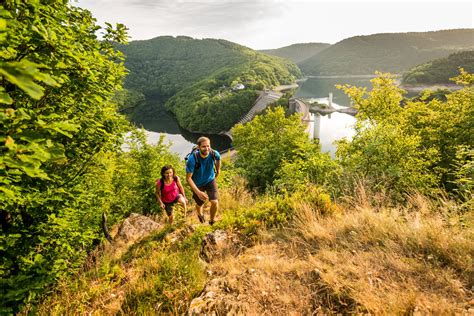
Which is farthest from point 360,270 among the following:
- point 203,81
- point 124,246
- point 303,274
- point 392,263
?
point 203,81

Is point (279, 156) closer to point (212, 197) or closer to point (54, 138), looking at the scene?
point (212, 197)

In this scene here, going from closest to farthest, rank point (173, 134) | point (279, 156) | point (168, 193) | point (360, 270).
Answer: point (360, 270) < point (168, 193) < point (279, 156) < point (173, 134)

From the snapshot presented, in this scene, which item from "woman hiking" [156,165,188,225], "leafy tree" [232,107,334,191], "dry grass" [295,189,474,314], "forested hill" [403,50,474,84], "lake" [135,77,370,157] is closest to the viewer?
"dry grass" [295,189,474,314]

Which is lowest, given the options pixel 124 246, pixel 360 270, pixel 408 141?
pixel 124 246

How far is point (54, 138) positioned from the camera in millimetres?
3514

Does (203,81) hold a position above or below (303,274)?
above

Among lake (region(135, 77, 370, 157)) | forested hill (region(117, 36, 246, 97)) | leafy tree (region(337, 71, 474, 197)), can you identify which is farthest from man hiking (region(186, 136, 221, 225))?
forested hill (region(117, 36, 246, 97))

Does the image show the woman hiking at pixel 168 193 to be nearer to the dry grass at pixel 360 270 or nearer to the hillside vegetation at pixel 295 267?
the hillside vegetation at pixel 295 267

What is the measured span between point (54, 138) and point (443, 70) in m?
110

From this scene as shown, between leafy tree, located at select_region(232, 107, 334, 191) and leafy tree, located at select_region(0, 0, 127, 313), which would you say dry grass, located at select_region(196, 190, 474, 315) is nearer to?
leafy tree, located at select_region(232, 107, 334, 191)

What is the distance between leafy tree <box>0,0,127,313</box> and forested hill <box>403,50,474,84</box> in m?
104

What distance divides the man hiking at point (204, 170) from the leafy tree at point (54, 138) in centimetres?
147

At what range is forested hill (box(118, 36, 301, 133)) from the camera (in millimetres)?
73562

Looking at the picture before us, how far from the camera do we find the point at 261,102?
80812 millimetres
